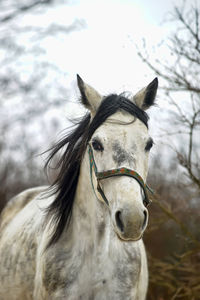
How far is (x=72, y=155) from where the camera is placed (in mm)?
2941

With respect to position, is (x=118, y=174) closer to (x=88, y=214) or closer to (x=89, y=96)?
(x=88, y=214)

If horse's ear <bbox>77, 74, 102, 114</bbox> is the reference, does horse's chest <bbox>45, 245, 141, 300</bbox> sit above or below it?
below

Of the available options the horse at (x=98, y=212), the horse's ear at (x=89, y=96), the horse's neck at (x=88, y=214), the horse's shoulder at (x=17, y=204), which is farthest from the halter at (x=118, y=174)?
the horse's shoulder at (x=17, y=204)

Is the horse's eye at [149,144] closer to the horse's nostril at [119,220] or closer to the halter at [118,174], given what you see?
the halter at [118,174]

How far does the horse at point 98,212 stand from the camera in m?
2.19

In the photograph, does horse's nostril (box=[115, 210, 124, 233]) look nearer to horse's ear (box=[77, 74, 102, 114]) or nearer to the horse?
the horse

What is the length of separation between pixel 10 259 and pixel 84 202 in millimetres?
1309

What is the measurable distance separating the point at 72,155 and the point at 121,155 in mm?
783

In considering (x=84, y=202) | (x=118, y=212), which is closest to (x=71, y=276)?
(x=84, y=202)

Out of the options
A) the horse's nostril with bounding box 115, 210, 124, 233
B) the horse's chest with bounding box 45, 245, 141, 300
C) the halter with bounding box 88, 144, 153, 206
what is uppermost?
the halter with bounding box 88, 144, 153, 206

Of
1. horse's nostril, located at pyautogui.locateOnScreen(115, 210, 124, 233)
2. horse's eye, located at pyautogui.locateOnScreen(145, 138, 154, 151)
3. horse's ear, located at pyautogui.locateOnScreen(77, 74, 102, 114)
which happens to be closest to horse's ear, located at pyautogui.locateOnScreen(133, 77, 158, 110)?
horse's ear, located at pyautogui.locateOnScreen(77, 74, 102, 114)

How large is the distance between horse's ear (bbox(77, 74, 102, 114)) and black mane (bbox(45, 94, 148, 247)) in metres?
0.08

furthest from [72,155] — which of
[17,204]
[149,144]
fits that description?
[17,204]

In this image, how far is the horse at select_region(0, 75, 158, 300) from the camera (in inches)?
86.2
